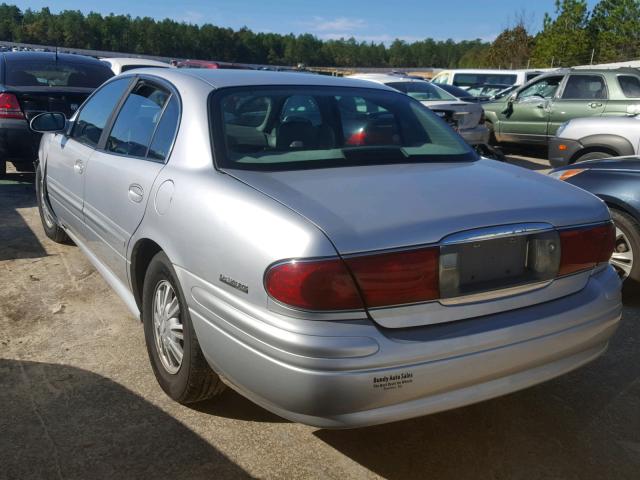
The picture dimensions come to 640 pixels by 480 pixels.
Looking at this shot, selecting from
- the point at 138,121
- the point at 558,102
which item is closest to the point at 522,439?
the point at 138,121

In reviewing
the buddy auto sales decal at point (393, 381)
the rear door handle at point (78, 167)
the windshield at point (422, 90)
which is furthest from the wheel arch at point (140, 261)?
the windshield at point (422, 90)

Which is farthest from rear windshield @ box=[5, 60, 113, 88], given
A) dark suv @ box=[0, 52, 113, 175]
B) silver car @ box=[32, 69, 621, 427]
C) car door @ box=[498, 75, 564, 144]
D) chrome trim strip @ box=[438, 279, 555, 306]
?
car door @ box=[498, 75, 564, 144]

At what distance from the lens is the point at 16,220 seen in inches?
245

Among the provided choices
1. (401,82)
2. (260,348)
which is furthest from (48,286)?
(401,82)

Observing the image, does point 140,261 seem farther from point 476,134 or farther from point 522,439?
point 476,134

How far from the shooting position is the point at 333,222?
214cm

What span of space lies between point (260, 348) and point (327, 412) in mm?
316

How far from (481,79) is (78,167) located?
695 inches

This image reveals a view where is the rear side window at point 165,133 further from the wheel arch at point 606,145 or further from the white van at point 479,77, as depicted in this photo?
the white van at point 479,77

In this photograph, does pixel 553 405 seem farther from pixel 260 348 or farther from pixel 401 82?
pixel 401 82

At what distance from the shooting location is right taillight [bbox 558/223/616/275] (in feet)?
8.24

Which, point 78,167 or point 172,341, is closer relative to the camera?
point 172,341

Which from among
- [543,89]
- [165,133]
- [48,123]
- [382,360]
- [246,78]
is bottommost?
A: [382,360]

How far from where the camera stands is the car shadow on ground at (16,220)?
5273 mm
